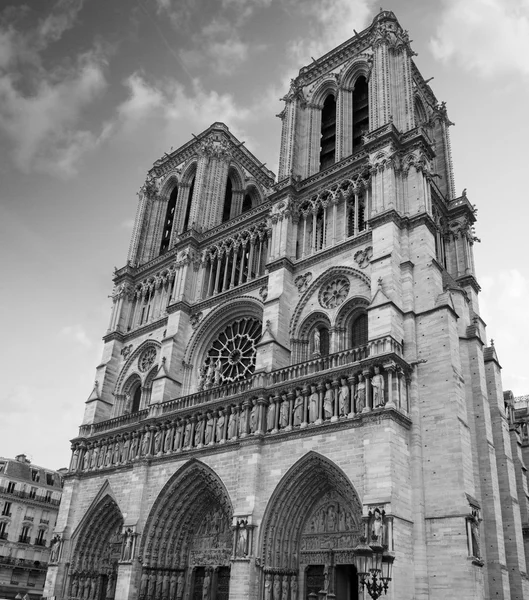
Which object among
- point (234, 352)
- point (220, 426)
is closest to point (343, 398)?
point (220, 426)

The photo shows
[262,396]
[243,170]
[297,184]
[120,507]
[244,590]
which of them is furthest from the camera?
[243,170]

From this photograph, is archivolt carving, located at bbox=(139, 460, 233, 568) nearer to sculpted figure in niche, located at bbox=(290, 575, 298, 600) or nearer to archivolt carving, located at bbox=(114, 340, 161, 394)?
sculpted figure in niche, located at bbox=(290, 575, 298, 600)

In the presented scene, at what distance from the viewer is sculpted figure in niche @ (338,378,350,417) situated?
728 inches

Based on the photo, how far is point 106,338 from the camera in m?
31.2

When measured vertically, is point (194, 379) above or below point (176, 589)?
above

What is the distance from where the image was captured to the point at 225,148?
111 ft

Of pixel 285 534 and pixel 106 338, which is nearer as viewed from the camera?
pixel 285 534

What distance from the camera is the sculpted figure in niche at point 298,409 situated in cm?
1950

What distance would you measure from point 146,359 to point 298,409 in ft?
39.1

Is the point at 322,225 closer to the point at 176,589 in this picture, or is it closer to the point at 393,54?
the point at 393,54

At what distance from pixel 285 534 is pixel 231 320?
403 inches

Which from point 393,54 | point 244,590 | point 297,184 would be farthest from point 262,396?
point 393,54

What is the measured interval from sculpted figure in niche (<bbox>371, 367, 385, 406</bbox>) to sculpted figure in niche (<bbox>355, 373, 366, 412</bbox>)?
338 mm

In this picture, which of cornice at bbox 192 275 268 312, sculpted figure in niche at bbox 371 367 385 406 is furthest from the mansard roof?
sculpted figure in niche at bbox 371 367 385 406
